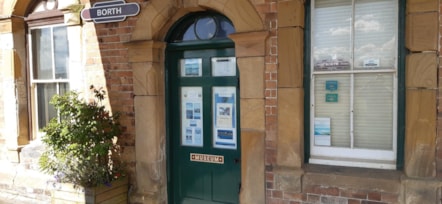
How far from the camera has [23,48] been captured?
584cm

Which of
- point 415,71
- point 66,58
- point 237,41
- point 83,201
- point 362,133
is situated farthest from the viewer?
point 66,58

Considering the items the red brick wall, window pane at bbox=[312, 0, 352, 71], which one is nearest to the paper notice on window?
the red brick wall

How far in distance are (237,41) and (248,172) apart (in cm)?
146

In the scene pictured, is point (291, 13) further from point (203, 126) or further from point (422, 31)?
point (203, 126)

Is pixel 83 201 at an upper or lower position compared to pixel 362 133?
lower

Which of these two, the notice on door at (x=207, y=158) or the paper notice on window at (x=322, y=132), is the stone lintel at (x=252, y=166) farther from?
the paper notice on window at (x=322, y=132)

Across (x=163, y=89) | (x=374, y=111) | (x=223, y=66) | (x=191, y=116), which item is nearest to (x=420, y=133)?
(x=374, y=111)

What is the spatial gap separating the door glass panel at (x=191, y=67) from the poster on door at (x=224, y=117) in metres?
0.32

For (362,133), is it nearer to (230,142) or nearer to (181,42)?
(230,142)

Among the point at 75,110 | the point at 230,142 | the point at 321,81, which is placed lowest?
the point at 230,142

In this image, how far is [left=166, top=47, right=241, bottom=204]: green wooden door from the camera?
171 inches

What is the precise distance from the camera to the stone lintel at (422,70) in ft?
10.9

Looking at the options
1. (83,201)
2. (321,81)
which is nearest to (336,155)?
(321,81)

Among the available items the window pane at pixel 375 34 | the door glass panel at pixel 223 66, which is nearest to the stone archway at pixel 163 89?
the door glass panel at pixel 223 66
